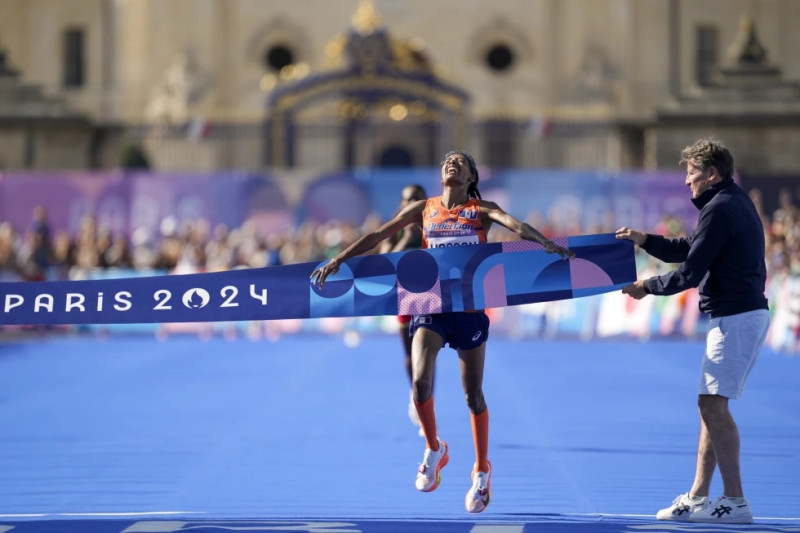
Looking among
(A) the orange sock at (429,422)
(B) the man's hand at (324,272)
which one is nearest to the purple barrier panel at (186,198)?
(B) the man's hand at (324,272)

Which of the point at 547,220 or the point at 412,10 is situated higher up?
the point at 412,10

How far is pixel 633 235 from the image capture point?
9305mm

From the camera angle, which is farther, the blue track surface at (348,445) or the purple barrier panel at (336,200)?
the purple barrier panel at (336,200)

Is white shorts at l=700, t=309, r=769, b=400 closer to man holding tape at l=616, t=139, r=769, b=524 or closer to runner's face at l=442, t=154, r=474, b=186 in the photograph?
man holding tape at l=616, t=139, r=769, b=524

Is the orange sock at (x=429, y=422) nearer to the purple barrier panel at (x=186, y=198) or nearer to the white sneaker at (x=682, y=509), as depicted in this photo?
the white sneaker at (x=682, y=509)

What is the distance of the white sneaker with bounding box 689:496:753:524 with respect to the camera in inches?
340

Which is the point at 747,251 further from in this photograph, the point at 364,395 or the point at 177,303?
the point at 364,395

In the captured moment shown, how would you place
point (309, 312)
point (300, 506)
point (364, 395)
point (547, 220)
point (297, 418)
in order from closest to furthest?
1. point (300, 506)
2. point (309, 312)
3. point (297, 418)
4. point (364, 395)
5. point (547, 220)

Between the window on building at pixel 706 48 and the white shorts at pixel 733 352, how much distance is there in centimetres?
4207

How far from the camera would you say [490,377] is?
1875 centimetres

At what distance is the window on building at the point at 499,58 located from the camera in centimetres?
4990

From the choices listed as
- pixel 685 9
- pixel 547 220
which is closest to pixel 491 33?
pixel 685 9

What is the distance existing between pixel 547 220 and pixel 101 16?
86.3ft

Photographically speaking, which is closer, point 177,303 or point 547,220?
point 177,303
